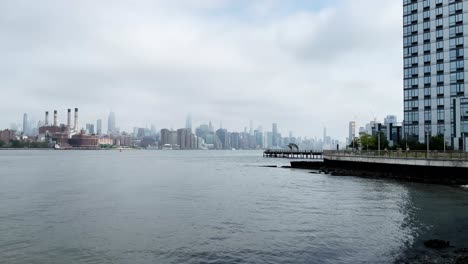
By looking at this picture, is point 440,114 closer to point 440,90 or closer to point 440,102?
point 440,102

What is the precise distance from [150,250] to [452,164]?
164 ft

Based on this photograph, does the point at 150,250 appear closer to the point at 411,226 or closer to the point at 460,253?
the point at 460,253

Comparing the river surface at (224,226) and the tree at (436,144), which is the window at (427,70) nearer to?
the tree at (436,144)

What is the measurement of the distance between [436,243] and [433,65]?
414 ft

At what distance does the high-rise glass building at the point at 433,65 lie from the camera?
124312 millimetres

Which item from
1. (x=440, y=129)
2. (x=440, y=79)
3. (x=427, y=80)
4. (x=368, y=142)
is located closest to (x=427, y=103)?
(x=427, y=80)

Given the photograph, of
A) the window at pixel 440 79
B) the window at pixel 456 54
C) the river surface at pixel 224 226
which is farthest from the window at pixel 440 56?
the river surface at pixel 224 226

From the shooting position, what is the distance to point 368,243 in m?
23.9

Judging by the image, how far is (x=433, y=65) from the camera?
132250 mm

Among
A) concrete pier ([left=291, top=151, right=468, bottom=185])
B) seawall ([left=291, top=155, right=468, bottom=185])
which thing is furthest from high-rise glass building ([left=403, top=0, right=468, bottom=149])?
concrete pier ([left=291, top=151, right=468, bottom=185])

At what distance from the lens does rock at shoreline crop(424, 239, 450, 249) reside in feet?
73.0

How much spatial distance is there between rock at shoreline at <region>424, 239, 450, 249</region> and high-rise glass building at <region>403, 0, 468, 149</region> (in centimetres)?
10340

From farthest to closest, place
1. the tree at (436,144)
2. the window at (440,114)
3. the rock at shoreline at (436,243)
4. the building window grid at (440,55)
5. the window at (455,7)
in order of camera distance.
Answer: the window at (440,114) → the window at (455,7) → the building window grid at (440,55) → the tree at (436,144) → the rock at shoreline at (436,243)

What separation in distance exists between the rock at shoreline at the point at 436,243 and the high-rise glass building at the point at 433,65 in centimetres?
10340
